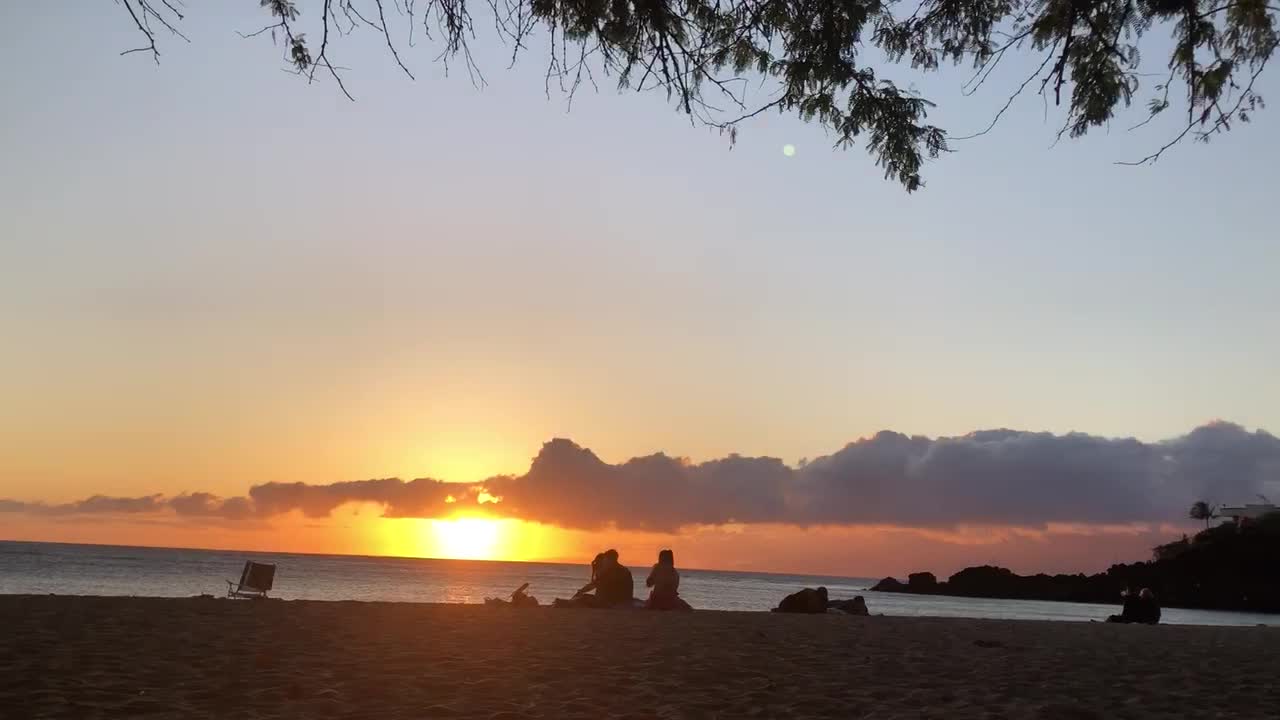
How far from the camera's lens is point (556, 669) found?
7590 mm

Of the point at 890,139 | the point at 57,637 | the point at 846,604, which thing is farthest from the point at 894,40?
the point at 846,604

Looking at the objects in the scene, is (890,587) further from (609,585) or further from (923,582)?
(609,585)

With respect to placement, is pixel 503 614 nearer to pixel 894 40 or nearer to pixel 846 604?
pixel 894 40

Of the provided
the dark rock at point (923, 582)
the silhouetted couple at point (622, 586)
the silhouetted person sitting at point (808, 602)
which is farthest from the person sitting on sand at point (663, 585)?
the dark rock at point (923, 582)

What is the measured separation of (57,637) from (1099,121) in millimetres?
10328

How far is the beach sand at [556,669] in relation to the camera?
6.08m

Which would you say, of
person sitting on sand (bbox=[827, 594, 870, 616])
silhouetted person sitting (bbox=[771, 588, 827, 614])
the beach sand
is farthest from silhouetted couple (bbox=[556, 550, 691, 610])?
the beach sand

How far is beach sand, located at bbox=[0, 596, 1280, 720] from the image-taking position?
6082 millimetres

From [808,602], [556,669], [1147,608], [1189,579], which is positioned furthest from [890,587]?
[556,669]

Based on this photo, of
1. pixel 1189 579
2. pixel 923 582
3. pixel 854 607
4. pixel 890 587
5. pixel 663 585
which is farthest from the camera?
→ pixel 890 587

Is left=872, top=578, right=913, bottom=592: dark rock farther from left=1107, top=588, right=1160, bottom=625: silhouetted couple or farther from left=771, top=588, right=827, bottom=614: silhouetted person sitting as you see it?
left=771, top=588, right=827, bottom=614: silhouetted person sitting

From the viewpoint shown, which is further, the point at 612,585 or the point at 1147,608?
the point at 1147,608

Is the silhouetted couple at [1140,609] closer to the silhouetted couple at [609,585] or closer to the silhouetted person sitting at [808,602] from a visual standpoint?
the silhouetted person sitting at [808,602]

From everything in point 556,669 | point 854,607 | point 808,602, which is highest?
point 808,602
